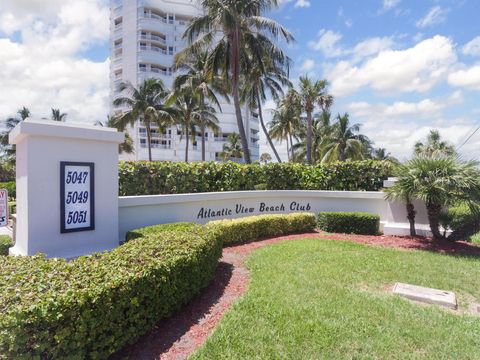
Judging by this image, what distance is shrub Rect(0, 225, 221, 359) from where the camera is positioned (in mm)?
→ 2963

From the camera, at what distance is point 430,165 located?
8836 mm

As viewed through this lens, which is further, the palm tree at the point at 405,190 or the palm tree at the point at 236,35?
the palm tree at the point at 236,35

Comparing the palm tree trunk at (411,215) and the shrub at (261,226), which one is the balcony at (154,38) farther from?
the palm tree trunk at (411,215)

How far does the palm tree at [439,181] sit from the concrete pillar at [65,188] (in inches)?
298

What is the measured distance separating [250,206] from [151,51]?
43548 mm

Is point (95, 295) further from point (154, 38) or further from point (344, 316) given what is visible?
point (154, 38)

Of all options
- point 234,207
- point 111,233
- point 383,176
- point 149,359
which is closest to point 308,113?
Result: point 383,176

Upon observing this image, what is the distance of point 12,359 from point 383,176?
12.0m

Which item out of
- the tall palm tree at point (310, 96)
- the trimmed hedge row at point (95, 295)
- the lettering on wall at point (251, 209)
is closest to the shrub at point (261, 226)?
the lettering on wall at point (251, 209)

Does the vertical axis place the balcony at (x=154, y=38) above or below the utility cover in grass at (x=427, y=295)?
above

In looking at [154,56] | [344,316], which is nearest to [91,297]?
[344,316]

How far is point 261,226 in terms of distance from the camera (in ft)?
32.0

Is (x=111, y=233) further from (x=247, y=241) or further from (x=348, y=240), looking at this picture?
(x=348, y=240)

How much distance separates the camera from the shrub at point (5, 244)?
292 inches
